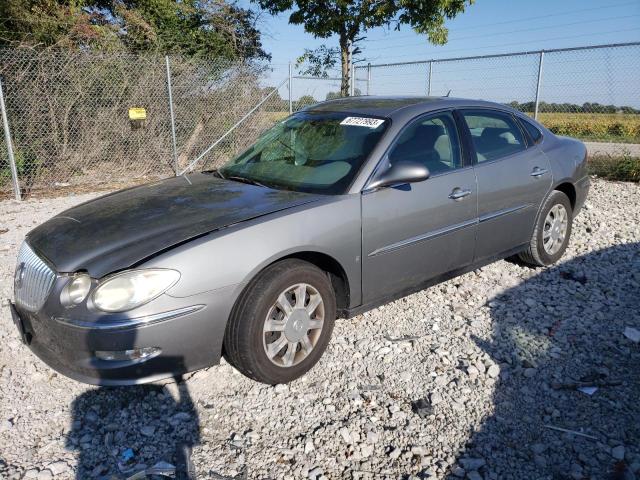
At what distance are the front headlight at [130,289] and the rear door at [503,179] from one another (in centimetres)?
251

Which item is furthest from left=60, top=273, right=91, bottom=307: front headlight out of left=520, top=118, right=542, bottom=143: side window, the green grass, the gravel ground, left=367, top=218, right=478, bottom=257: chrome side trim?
the green grass

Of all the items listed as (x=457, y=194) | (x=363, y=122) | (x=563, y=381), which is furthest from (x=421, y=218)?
(x=563, y=381)

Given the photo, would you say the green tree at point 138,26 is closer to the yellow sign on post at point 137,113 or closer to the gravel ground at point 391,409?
the yellow sign on post at point 137,113

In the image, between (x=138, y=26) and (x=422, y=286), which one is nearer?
(x=422, y=286)

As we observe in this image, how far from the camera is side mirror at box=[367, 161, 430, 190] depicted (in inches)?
126

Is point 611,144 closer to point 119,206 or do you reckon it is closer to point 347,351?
point 347,351

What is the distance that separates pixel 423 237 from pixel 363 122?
0.94 meters

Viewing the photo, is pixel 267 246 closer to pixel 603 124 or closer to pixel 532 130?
pixel 532 130

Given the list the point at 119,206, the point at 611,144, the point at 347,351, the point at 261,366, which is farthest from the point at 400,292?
the point at 611,144

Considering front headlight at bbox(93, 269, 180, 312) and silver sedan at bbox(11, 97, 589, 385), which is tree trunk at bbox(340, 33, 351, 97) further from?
front headlight at bbox(93, 269, 180, 312)

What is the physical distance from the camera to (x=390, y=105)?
3.87m

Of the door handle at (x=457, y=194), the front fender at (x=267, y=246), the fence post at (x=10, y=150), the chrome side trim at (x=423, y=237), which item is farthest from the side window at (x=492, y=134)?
the fence post at (x=10, y=150)

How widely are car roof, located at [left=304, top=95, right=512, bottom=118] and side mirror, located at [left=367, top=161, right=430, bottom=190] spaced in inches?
22.1

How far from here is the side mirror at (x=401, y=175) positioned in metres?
3.21
